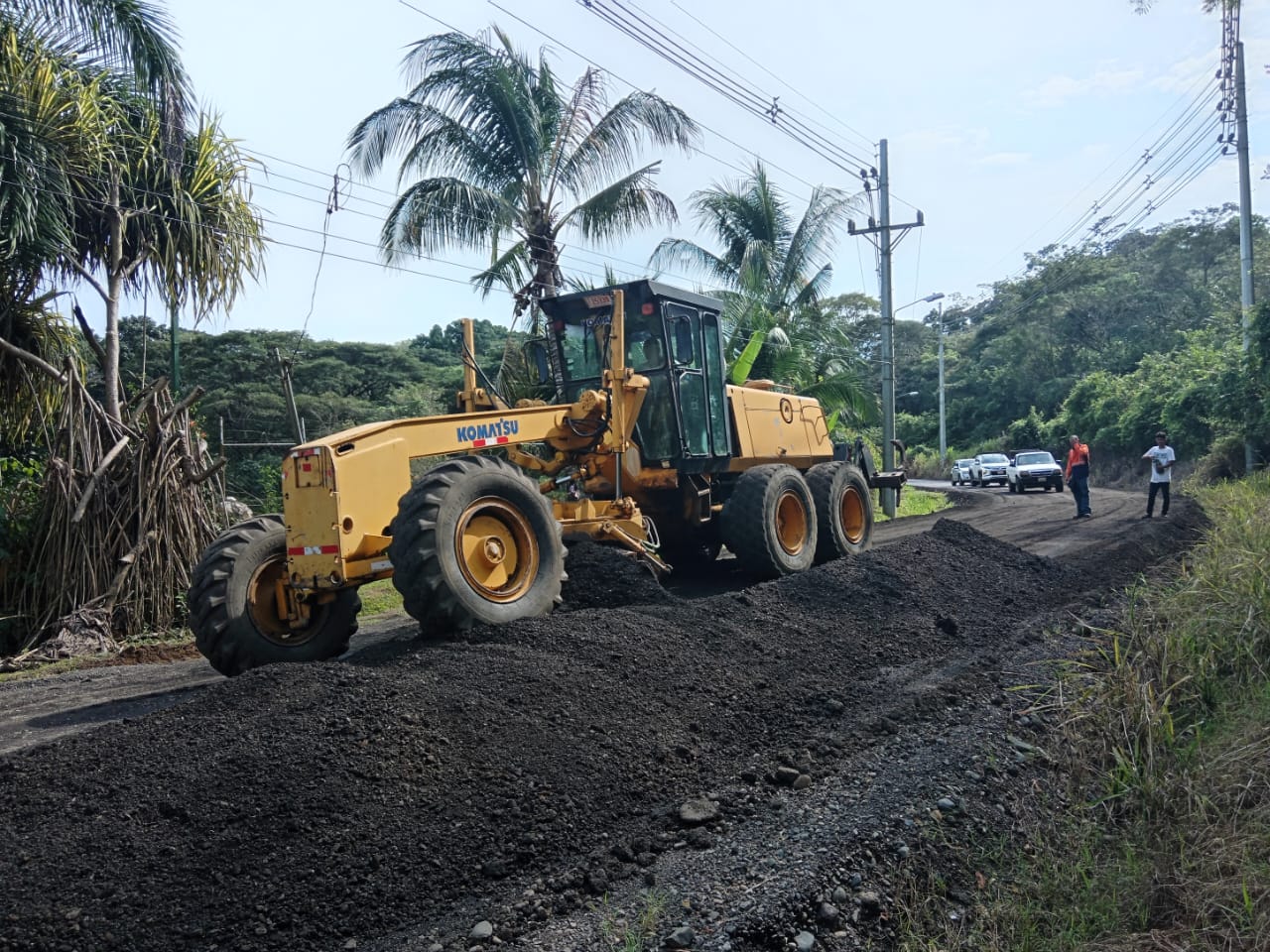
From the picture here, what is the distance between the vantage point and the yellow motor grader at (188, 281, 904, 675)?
6.24 m

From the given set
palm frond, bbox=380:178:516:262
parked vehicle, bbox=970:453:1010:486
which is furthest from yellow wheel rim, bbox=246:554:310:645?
parked vehicle, bbox=970:453:1010:486

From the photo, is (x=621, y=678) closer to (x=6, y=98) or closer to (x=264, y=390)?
(x=6, y=98)

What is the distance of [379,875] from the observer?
3.71 m

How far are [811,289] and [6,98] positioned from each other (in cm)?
1958

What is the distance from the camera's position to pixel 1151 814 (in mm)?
4289

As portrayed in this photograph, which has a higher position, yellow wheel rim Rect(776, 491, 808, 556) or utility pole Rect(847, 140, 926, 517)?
utility pole Rect(847, 140, 926, 517)

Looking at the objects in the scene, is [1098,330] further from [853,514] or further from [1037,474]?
[853,514]

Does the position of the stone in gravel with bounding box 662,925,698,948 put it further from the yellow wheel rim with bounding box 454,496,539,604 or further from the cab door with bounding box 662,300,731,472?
the cab door with bounding box 662,300,731,472

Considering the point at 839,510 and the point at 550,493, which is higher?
the point at 550,493

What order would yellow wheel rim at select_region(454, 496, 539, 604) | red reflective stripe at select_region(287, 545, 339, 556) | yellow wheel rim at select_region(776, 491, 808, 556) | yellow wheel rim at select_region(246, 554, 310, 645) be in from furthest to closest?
1. yellow wheel rim at select_region(776, 491, 808, 556)
2. yellow wheel rim at select_region(246, 554, 310, 645)
3. yellow wheel rim at select_region(454, 496, 539, 604)
4. red reflective stripe at select_region(287, 545, 339, 556)

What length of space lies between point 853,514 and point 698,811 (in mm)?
7992

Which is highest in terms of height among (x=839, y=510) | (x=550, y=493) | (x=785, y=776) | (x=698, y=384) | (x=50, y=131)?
(x=50, y=131)

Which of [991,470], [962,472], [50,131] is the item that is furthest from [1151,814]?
[962,472]

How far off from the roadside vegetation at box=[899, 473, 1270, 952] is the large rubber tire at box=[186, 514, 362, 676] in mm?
4384
